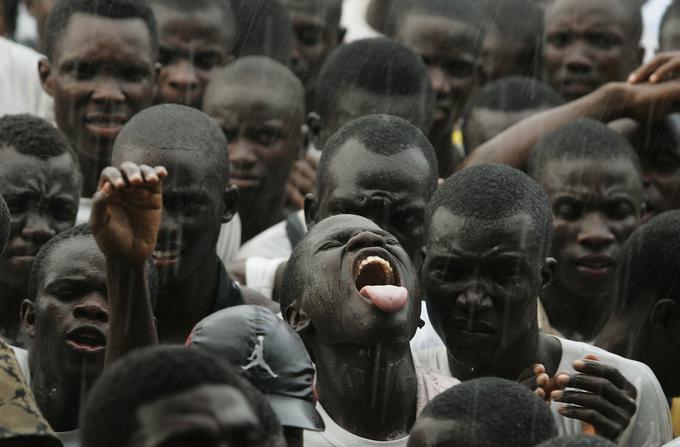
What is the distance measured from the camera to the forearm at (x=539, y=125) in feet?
28.1

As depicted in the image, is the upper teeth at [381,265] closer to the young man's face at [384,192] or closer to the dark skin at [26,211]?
the young man's face at [384,192]

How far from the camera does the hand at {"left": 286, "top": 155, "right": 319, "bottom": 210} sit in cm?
929

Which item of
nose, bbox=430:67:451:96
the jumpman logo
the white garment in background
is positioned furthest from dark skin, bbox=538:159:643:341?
the jumpman logo

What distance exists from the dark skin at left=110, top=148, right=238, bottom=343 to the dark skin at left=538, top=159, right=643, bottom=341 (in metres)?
1.65

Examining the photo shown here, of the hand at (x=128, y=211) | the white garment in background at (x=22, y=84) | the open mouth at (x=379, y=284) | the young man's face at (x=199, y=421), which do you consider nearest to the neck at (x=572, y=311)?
the open mouth at (x=379, y=284)

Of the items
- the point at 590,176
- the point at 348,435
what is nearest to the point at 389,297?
the point at 348,435

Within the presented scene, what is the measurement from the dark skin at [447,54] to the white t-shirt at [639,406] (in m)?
3.23

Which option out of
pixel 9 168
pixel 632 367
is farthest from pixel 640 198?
pixel 9 168

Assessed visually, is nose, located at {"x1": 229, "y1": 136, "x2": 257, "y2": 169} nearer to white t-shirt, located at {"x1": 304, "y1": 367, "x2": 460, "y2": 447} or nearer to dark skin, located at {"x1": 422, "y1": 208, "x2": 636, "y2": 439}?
dark skin, located at {"x1": 422, "y1": 208, "x2": 636, "y2": 439}

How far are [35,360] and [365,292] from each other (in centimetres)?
130

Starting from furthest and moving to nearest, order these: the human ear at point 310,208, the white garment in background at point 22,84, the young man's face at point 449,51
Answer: the young man's face at point 449,51
the white garment in background at point 22,84
the human ear at point 310,208

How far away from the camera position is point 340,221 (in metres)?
6.34

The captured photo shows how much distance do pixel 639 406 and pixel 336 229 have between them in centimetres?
128

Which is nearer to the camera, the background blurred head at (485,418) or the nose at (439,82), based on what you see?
the background blurred head at (485,418)
